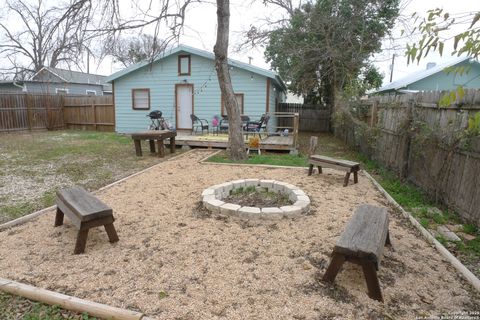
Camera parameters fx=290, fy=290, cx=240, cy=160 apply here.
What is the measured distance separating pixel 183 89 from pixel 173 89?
1.56 feet

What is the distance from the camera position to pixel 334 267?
2.45 metres

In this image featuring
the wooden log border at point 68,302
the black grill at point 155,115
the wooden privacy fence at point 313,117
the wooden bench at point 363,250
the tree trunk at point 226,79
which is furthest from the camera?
the wooden privacy fence at point 313,117

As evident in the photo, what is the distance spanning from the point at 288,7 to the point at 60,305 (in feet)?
63.2

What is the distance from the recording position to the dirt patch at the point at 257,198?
4364 mm

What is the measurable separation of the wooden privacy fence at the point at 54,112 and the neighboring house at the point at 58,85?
3.78 metres

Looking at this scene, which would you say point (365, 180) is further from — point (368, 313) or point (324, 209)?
point (368, 313)

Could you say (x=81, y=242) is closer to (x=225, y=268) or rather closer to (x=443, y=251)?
(x=225, y=268)

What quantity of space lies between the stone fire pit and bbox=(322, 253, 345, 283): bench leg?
136cm

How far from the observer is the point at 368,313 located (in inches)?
85.8

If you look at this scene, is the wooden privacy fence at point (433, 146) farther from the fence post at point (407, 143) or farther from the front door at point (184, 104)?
the front door at point (184, 104)

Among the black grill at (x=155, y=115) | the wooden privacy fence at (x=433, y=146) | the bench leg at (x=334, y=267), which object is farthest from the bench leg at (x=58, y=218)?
the black grill at (x=155, y=115)

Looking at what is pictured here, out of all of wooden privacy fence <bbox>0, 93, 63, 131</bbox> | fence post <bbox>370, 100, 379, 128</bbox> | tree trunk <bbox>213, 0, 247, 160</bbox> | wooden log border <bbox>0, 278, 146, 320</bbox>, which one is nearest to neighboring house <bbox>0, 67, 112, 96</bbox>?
wooden privacy fence <bbox>0, 93, 63, 131</bbox>

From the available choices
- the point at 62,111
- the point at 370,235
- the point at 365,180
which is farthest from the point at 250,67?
the point at 62,111

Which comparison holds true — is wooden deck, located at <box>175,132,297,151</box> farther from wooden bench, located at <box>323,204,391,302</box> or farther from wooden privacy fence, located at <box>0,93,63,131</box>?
wooden privacy fence, located at <box>0,93,63,131</box>
